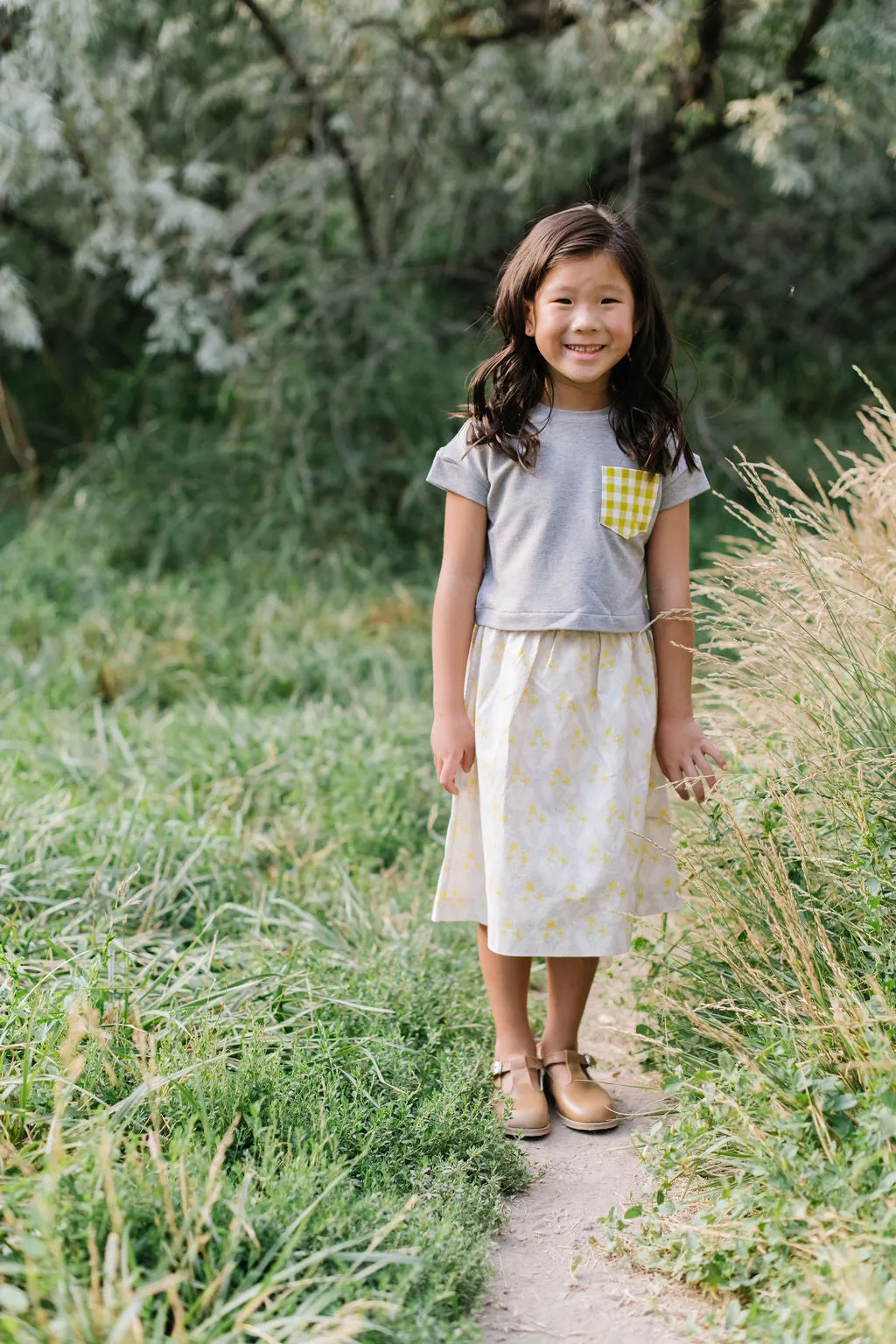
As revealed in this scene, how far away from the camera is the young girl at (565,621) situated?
228 centimetres

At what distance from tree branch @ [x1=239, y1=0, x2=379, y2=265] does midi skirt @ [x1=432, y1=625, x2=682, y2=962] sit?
406cm

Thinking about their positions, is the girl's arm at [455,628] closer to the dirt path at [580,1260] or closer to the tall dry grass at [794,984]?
the tall dry grass at [794,984]

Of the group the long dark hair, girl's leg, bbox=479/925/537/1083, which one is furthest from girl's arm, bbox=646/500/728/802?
girl's leg, bbox=479/925/537/1083

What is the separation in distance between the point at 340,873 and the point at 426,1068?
88 cm

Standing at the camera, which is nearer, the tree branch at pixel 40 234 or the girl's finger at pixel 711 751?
the girl's finger at pixel 711 751

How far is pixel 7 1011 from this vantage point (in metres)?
2.09

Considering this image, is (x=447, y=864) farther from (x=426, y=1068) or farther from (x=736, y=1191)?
(x=736, y=1191)

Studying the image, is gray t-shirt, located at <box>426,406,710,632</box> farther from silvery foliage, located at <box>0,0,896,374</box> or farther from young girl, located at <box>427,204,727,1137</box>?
silvery foliage, located at <box>0,0,896,374</box>

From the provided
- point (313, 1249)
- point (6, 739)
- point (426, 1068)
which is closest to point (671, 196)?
point (6, 739)

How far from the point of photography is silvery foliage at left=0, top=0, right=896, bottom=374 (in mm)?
4613

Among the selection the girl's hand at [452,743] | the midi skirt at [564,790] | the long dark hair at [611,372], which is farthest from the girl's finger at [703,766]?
the long dark hair at [611,372]

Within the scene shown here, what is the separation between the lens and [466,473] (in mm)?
2340

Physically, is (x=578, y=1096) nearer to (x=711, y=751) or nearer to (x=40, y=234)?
(x=711, y=751)

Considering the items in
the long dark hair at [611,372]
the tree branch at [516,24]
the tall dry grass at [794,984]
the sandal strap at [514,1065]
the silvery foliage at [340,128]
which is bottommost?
the sandal strap at [514,1065]
